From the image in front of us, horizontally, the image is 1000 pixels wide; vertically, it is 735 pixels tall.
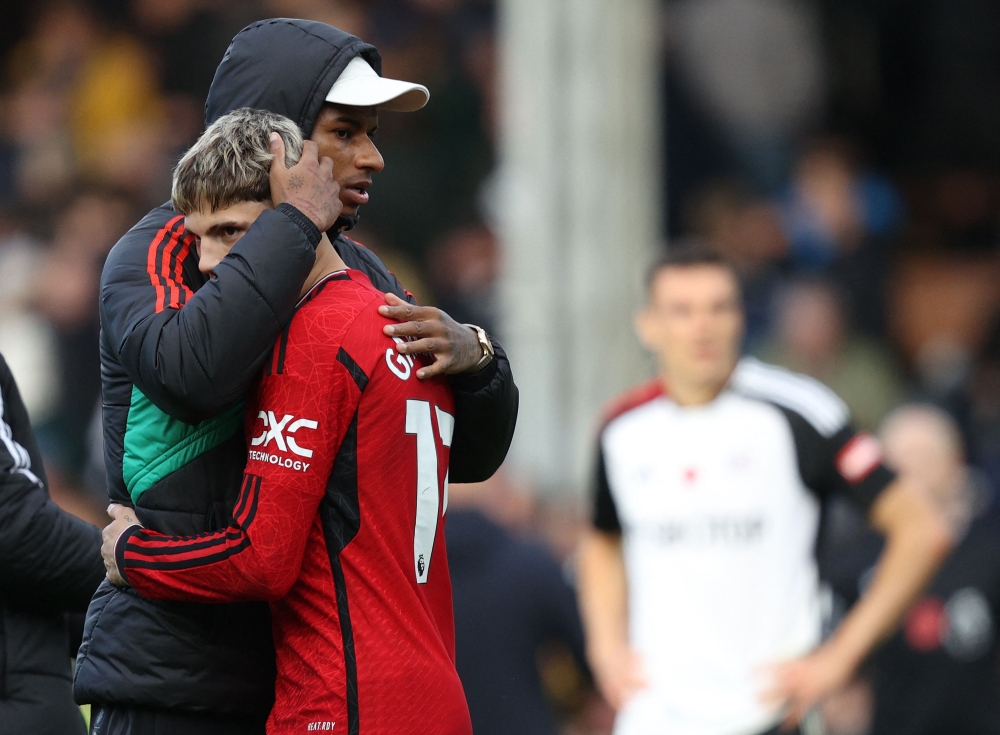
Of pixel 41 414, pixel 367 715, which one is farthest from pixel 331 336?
pixel 41 414

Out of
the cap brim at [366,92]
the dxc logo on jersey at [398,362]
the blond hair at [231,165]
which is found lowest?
the dxc logo on jersey at [398,362]

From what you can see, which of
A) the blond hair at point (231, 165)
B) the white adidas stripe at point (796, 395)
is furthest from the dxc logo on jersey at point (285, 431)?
the white adidas stripe at point (796, 395)

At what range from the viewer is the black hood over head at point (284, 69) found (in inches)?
112

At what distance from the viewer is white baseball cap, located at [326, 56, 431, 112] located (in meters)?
2.84

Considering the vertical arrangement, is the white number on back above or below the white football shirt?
above

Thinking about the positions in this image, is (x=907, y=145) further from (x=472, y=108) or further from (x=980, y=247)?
(x=472, y=108)

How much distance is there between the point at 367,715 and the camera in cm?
267

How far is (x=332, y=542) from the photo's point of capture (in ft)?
8.86

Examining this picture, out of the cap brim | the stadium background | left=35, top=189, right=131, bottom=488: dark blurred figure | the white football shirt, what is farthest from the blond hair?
left=35, top=189, right=131, bottom=488: dark blurred figure

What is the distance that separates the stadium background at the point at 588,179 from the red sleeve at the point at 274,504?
4584 mm

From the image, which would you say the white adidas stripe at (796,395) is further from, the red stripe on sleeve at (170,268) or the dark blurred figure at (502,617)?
the red stripe on sleeve at (170,268)

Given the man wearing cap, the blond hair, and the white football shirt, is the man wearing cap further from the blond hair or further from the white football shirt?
the white football shirt

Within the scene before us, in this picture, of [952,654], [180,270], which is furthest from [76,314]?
[180,270]

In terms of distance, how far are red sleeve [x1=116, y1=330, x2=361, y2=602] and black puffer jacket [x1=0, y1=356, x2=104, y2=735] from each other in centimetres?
52
